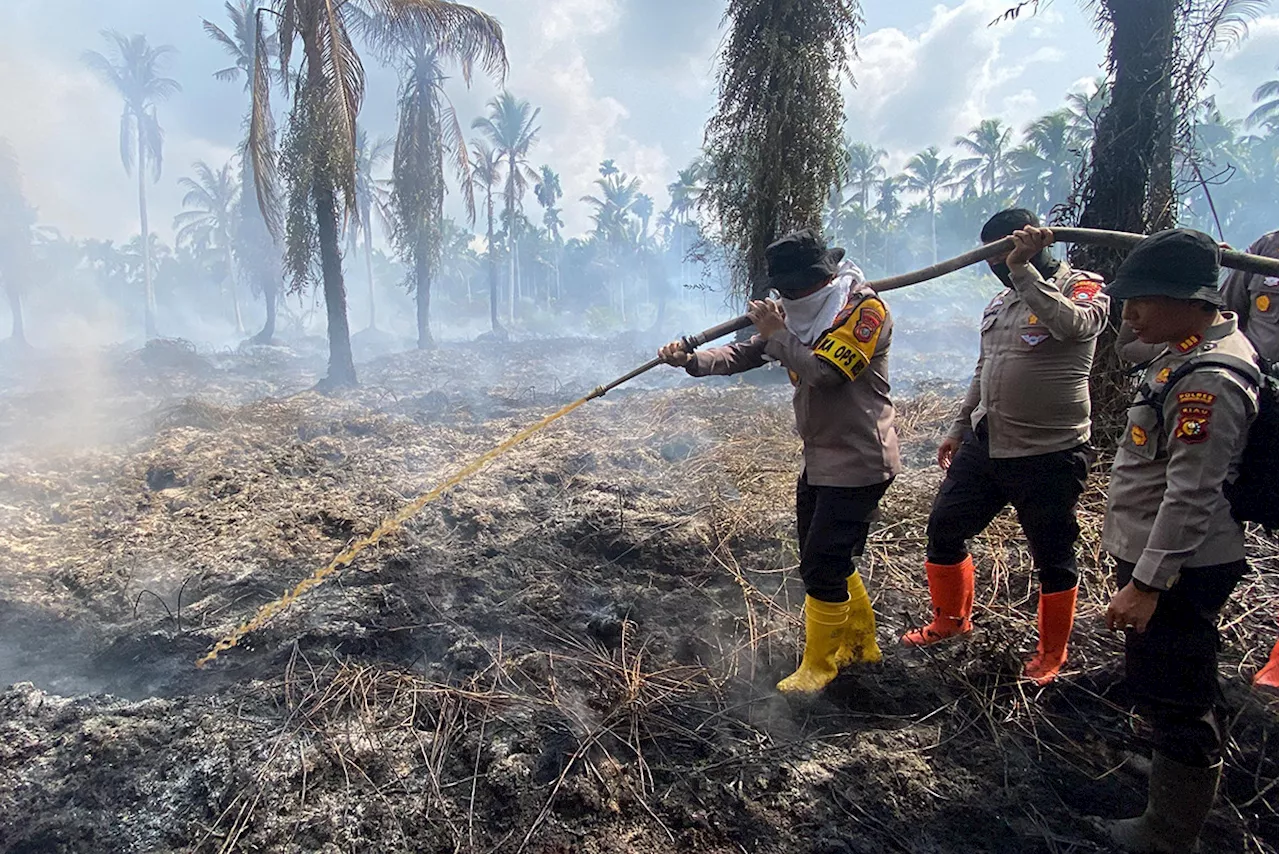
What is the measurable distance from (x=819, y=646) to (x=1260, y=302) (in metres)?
2.35

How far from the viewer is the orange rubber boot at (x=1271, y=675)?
209 centimetres

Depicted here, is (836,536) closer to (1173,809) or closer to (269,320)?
(1173,809)

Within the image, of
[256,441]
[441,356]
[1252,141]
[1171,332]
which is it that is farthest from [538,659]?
[1252,141]

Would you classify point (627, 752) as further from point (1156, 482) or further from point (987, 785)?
point (1156, 482)

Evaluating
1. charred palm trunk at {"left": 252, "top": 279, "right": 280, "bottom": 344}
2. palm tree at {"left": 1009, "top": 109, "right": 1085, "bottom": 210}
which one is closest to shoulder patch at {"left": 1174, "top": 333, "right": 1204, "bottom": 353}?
charred palm trunk at {"left": 252, "top": 279, "right": 280, "bottom": 344}

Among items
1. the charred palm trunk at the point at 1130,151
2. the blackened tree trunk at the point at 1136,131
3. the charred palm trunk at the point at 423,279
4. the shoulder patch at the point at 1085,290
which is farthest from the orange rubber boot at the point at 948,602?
the charred palm trunk at the point at 423,279

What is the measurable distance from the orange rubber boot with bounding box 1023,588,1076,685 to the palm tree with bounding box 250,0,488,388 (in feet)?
33.5

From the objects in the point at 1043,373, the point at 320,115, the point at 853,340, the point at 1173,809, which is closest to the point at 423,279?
the point at 320,115

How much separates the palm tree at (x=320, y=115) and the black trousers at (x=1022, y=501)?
9732 mm

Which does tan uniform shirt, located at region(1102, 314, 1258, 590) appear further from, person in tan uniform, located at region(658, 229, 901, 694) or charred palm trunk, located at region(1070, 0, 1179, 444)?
charred palm trunk, located at region(1070, 0, 1179, 444)

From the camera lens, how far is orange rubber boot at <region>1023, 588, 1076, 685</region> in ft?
7.20

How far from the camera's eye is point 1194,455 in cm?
142

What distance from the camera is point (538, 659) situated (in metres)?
2.50

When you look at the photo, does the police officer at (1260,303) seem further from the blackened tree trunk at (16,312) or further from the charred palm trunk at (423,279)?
the blackened tree trunk at (16,312)
